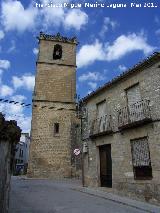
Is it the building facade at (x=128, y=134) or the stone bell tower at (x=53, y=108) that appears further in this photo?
the stone bell tower at (x=53, y=108)

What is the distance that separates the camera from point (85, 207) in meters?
8.52

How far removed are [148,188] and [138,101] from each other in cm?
365

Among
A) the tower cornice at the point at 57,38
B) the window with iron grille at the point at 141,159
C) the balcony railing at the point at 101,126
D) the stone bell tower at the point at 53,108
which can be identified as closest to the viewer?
the window with iron grille at the point at 141,159

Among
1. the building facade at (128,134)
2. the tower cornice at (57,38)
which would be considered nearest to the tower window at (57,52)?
the tower cornice at (57,38)

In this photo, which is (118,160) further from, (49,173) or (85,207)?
(49,173)

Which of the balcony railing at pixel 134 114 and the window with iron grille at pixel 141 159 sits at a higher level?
the balcony railing at pixel 134 114

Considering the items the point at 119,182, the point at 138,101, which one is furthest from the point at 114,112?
the point at 119,182

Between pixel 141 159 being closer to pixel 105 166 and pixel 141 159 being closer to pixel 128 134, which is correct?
pixel 128 134

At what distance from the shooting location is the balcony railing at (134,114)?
1075 centimetres

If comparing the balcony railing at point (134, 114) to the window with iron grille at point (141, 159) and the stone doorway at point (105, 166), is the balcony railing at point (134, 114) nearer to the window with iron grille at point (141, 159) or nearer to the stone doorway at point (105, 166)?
the window with iron grille at point (141, 159)

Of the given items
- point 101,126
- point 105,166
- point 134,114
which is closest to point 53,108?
point 101,126

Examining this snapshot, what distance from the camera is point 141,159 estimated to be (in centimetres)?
1099

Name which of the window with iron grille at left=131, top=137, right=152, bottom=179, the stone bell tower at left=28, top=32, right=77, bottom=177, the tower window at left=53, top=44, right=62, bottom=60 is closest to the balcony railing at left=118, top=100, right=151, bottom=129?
the window with iron grille at left=131, top=137, right=152, bottom=179

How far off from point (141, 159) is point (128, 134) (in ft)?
4.42
